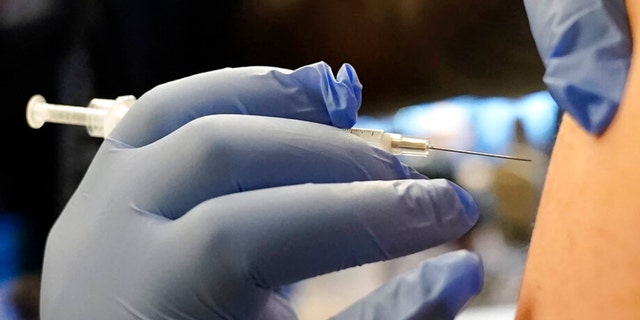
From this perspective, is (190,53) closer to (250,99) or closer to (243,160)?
(250,99)

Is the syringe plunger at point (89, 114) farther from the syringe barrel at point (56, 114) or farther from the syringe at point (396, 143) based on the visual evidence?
the syringe at point (396, 143)

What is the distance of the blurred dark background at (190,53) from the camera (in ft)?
4.07

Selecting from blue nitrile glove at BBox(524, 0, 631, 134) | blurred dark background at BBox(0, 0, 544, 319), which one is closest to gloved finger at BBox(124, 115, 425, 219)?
blue nitrile glove at BBox(524, 0, 631, 134)

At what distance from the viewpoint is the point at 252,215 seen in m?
0.70

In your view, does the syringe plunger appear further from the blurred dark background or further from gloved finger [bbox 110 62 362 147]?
gloved finger [bbox 110 62 362 147]

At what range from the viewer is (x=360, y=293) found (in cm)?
126

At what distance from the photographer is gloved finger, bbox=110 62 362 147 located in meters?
0.81

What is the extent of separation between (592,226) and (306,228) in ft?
0.88

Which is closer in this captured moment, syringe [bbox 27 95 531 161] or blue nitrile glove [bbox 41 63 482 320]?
blue nitrile glove [bbox 41 63 482 320]

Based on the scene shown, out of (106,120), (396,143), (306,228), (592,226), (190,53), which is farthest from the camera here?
(190,53)

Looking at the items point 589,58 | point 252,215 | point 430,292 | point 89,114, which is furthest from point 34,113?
point 589,58

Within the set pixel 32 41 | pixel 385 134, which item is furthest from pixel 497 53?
pixel 32 41

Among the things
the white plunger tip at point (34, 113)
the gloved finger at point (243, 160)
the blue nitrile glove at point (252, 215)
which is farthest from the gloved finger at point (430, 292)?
the white plunger tip at point (34, 113)

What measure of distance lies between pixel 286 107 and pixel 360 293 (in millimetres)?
549
